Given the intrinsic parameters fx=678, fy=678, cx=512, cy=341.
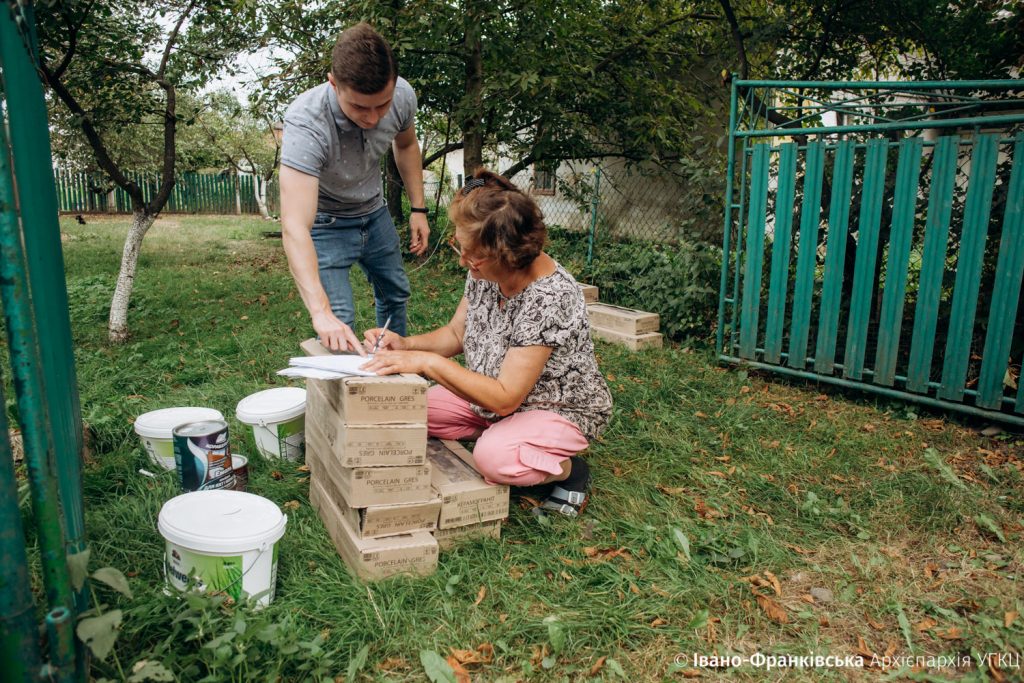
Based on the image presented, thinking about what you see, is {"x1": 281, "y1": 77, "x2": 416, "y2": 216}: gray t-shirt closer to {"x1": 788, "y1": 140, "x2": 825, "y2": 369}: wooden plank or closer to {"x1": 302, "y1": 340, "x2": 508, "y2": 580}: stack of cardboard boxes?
{"x1": 302, "y1": 340, "x2": 508, "y2": 580}: stack of cardboard boxes

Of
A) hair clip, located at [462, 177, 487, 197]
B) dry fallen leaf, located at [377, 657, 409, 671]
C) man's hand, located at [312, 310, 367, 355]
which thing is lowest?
dry fallen leaf, located at [377, 657, 409, 671]

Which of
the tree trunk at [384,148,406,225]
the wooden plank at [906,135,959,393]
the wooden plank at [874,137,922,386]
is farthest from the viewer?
the tree trunk at [384,148,406,225]

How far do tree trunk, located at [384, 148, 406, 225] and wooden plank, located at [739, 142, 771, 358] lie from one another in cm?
740

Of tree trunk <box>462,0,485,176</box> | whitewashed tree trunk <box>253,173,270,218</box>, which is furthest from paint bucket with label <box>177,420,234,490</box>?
whitewashed tree trunk <box>253,173,270,218</box>

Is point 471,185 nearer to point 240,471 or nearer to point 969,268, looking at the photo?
point 240,471

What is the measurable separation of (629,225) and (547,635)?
10.9 meters

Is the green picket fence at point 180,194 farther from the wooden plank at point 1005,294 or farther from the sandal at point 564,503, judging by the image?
the wooden plank at point 1005,294

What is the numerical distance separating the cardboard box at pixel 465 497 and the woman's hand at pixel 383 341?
1.79ft

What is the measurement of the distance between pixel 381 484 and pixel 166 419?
4.70 feet

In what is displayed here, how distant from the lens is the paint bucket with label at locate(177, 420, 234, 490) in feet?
9.00

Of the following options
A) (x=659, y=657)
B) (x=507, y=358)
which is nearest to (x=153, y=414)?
(x=507, y=358)

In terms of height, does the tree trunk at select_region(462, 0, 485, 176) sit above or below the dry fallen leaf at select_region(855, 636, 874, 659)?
above

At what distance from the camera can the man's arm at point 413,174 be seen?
154 inches

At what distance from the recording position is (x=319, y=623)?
225 centimetres
